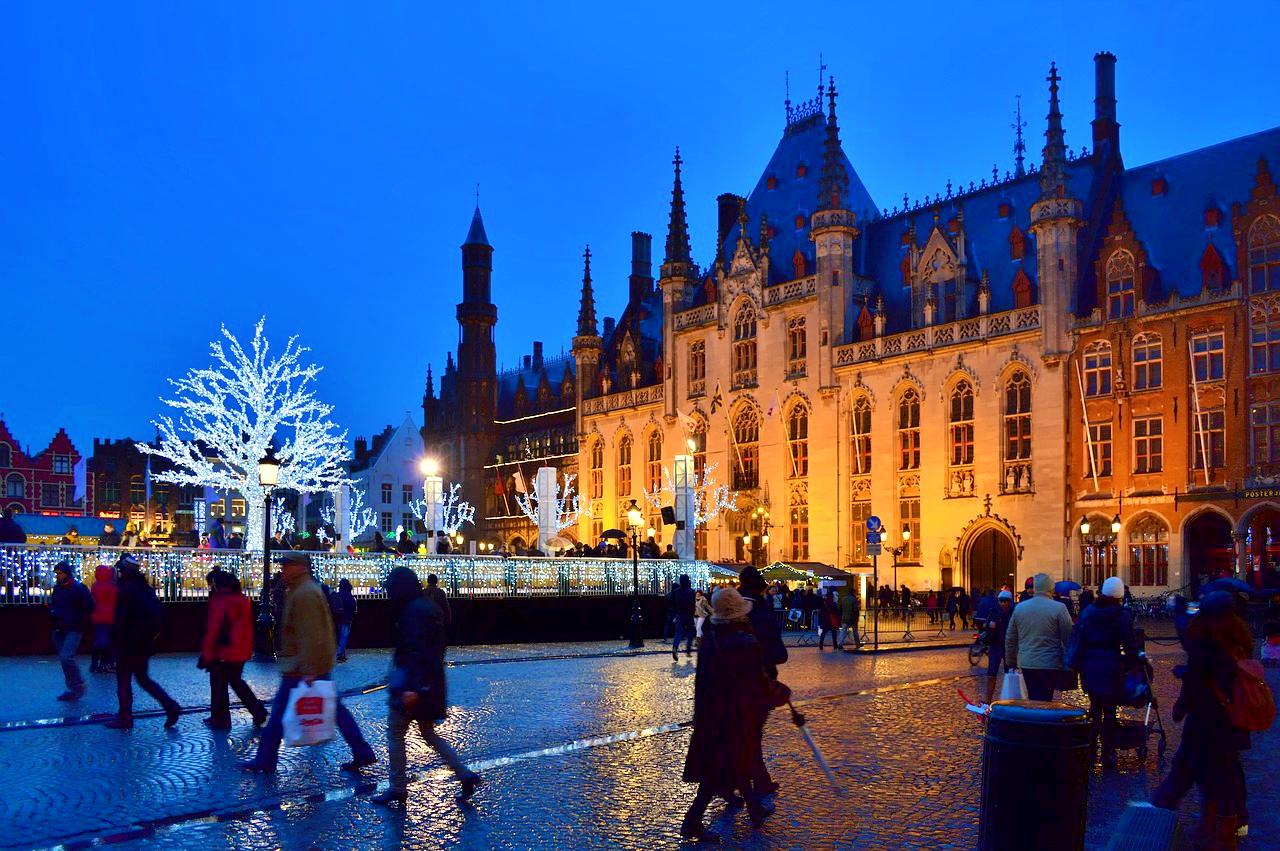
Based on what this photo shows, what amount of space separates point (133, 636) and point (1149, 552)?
36.7m

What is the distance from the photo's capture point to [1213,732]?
8.07 m

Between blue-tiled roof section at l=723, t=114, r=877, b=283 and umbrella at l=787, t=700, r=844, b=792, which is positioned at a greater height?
blue-tiled roof section at l=723, t=114, r=877, b=283

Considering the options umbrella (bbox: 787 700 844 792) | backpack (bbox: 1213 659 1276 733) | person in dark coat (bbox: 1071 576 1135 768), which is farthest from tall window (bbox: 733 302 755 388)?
backpack (bbox: 1213 659 1276 733)

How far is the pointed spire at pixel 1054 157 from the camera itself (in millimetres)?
44594

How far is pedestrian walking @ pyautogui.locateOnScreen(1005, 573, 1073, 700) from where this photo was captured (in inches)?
450

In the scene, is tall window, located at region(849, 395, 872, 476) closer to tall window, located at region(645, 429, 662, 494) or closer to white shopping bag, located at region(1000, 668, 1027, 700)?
tall window, located at region(645, 429, 662, 494)

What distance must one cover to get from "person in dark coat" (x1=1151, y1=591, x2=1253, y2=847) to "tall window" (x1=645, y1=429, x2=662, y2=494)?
51.5m

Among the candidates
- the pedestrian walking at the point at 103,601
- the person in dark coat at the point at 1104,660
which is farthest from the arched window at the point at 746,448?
the person in dark coat at the point at 1104,660

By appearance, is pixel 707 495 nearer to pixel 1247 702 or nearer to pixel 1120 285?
pixel 1120 285

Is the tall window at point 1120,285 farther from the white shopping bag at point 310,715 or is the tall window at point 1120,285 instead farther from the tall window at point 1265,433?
the white shopping bag at point 310,715

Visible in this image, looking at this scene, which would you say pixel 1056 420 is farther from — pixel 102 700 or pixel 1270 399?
pixel 102 700

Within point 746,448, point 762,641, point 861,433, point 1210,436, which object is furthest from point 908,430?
point 762,641

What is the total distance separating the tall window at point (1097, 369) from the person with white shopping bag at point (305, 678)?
3768cm

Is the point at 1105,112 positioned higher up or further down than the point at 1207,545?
higher up
